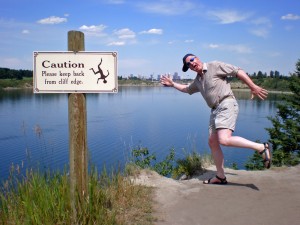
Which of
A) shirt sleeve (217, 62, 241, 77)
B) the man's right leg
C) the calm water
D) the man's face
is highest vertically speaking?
the man's face

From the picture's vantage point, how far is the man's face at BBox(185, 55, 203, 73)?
14.1 ft

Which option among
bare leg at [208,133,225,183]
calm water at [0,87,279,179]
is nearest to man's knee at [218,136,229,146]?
bare leg at [208,133,225,183]

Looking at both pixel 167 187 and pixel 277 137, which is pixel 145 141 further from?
pixel 167 187

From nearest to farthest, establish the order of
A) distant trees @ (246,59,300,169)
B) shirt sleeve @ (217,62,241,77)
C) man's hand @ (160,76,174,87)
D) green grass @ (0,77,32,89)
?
shirt sleeve @ (217,62,241,77), man's hand @ (160,76,174,87), distant trees @ (246,59,300,169), green grass @ (0,77,32,89)

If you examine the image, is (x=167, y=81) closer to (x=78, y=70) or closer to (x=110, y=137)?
(x=78, y=70)

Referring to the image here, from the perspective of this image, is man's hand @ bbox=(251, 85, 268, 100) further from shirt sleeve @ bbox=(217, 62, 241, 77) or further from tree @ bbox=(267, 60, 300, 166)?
tree @ bbox=(267, 60, 300, 166)

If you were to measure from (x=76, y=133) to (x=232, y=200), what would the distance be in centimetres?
209

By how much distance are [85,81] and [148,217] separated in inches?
62.1

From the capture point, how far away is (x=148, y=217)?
138 inches

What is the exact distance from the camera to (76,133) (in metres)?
3.09

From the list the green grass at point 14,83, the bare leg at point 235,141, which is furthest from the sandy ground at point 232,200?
the green grass at point 14,83

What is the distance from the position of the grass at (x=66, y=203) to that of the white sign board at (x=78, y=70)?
3.23ft

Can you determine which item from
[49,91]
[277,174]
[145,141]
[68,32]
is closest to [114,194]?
[49,91]

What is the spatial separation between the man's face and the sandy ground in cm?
163
